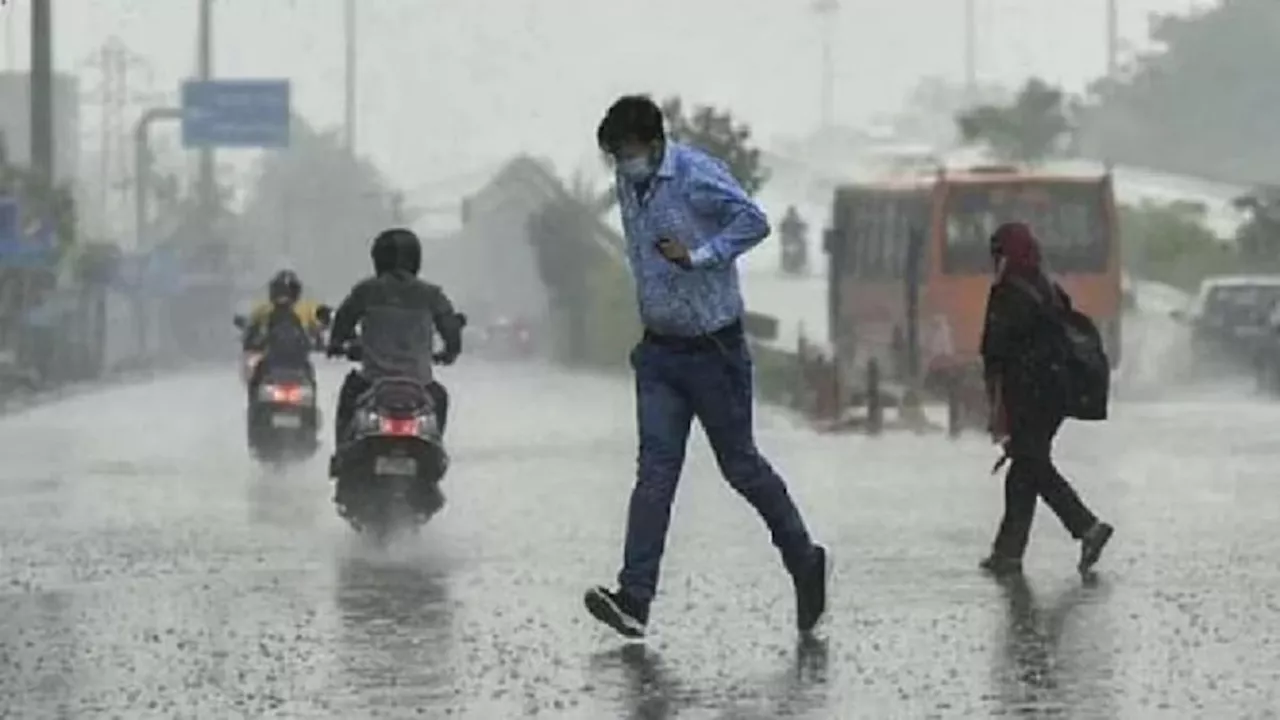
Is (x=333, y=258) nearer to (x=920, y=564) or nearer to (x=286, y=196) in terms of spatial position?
(x=286, y=196)

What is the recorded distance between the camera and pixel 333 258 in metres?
134

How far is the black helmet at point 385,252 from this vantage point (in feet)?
54.6

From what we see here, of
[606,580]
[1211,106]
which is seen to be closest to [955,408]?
[606,580]

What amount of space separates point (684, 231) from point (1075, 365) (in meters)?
3.39

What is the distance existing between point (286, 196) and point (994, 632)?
12679 centimetres

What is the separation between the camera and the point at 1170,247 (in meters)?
72.2

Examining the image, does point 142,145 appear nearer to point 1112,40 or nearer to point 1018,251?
point 1112,40

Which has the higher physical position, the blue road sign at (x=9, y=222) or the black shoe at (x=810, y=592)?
the blue road sign at (x=9, y=222)

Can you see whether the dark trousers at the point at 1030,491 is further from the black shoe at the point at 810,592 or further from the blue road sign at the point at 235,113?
the blue road sign at the point at 235,113

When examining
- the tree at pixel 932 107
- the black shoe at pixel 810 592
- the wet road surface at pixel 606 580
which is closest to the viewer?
the wet road surface at pixel 606 580

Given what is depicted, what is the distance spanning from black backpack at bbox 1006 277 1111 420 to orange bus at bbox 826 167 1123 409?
991 inches

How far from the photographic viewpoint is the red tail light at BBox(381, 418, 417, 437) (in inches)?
643

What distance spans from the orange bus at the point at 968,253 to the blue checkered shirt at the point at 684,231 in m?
28.2

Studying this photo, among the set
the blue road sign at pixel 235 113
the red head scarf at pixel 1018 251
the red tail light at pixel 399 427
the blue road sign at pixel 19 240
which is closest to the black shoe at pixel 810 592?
the red head scarf at pixel 1018 251
